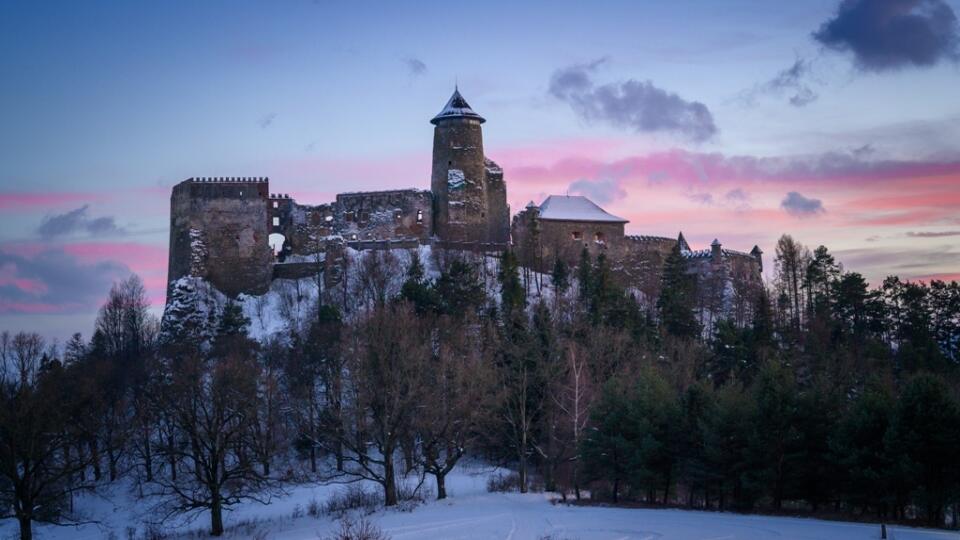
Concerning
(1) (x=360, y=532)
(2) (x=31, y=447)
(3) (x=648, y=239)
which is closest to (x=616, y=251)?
(3) (x=648, y=239)

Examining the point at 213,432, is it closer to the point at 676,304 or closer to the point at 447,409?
the point at 447,409

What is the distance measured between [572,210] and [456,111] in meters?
11.8

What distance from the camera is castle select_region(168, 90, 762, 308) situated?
67.6m

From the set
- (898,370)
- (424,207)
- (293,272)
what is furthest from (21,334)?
(898,370)

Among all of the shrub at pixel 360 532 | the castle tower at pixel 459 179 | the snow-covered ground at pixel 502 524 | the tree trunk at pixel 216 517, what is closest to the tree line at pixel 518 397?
the tree trunk at pixel 216 517

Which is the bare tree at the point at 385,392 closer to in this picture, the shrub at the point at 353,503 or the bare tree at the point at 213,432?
the shrub at the point at 353,503

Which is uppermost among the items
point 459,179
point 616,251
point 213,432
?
point 459,179

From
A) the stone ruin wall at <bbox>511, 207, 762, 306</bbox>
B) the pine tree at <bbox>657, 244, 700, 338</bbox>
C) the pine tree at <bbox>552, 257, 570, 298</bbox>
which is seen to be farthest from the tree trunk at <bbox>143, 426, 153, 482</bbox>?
the stone ruin wall at <bbox>511, 207, 762, 306</bbox>

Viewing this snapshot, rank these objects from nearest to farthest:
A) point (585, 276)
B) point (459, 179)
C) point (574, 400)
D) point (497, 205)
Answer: point (574, 400) < point (585, 276) < point (459, 179) < point (497, 205)

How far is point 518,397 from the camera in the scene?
43500mm

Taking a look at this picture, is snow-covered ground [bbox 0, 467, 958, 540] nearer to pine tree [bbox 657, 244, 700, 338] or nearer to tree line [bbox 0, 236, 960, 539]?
tree line [bbox 0, 236, 960, 539]

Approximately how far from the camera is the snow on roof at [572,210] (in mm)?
75938

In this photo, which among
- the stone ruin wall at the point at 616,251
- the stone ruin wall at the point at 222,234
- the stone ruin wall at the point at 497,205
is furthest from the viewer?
the stone ruin wall at the point at 616,251

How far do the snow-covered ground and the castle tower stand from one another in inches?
1077
